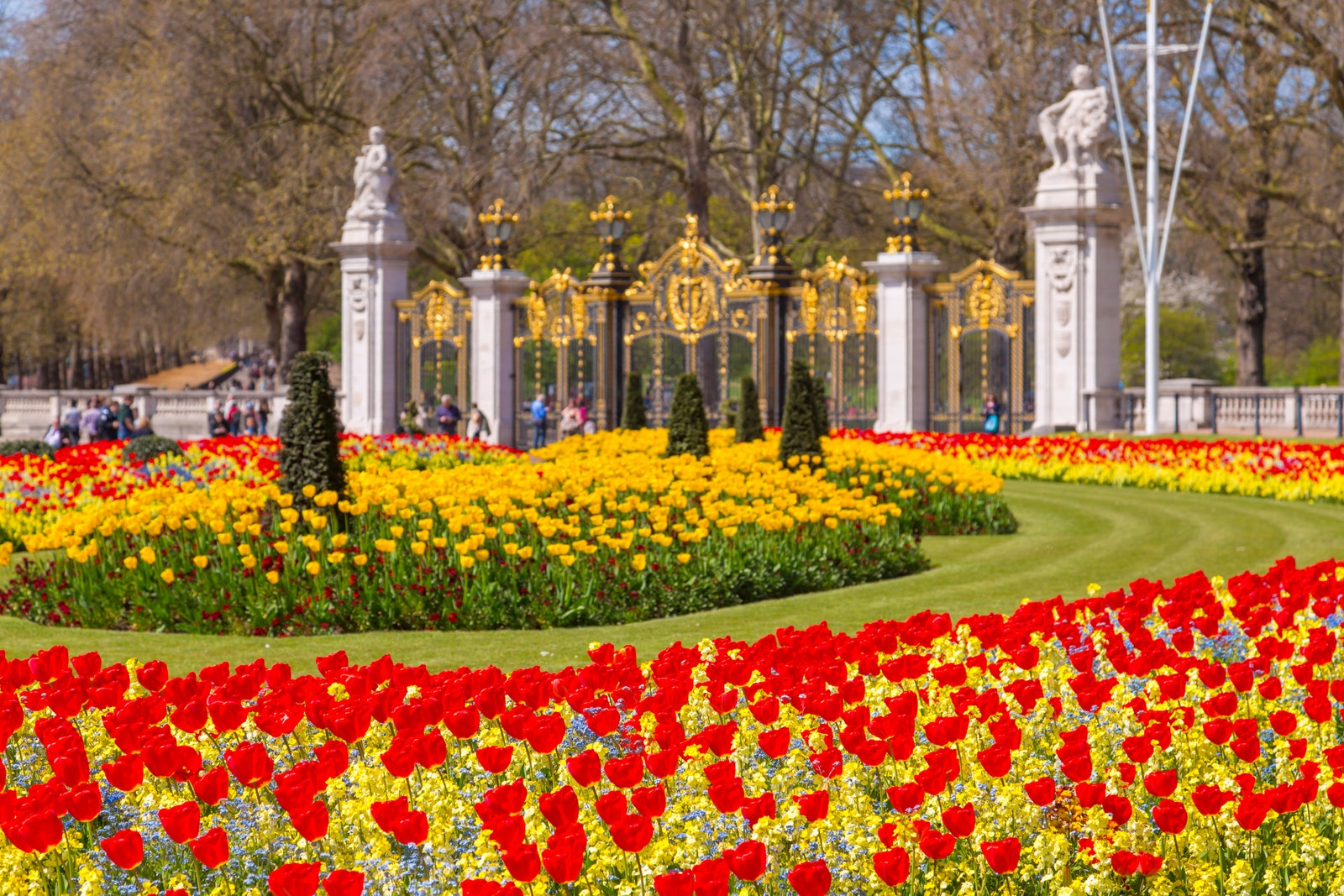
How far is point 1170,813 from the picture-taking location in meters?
3.40

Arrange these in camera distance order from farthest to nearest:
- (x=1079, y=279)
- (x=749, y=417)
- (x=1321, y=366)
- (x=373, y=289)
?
(x=1321, y=366) → (x=373, y=289) → (x=1079, y=279) → (x=749, y=417)

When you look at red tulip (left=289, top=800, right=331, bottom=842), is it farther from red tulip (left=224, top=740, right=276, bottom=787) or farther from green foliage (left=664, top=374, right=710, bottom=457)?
green foliage (left=664, top=374, right=710, bottom=457)

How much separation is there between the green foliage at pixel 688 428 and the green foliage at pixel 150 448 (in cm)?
580

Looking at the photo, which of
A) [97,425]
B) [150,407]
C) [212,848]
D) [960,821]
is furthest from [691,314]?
→ [212,848]

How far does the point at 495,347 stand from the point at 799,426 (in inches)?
541

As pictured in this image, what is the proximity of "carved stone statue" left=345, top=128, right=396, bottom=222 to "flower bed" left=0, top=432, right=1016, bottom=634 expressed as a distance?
55.9 feet

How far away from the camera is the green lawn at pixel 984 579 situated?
8.70 m

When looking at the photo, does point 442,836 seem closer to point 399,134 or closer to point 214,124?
point 399,134

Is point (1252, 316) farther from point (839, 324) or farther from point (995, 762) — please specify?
point (995, 762)

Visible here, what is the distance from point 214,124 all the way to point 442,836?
32867 millimetres

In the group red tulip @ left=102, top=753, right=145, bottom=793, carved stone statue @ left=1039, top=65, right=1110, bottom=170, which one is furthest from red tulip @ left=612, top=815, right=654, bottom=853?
carved stone statue @ left=1039, top=65, right=1110, bottom=170

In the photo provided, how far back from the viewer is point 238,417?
3166 centimetres

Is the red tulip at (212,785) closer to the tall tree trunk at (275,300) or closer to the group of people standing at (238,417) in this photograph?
the group of people standing at (238,417)

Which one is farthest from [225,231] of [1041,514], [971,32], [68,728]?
[68,728]
